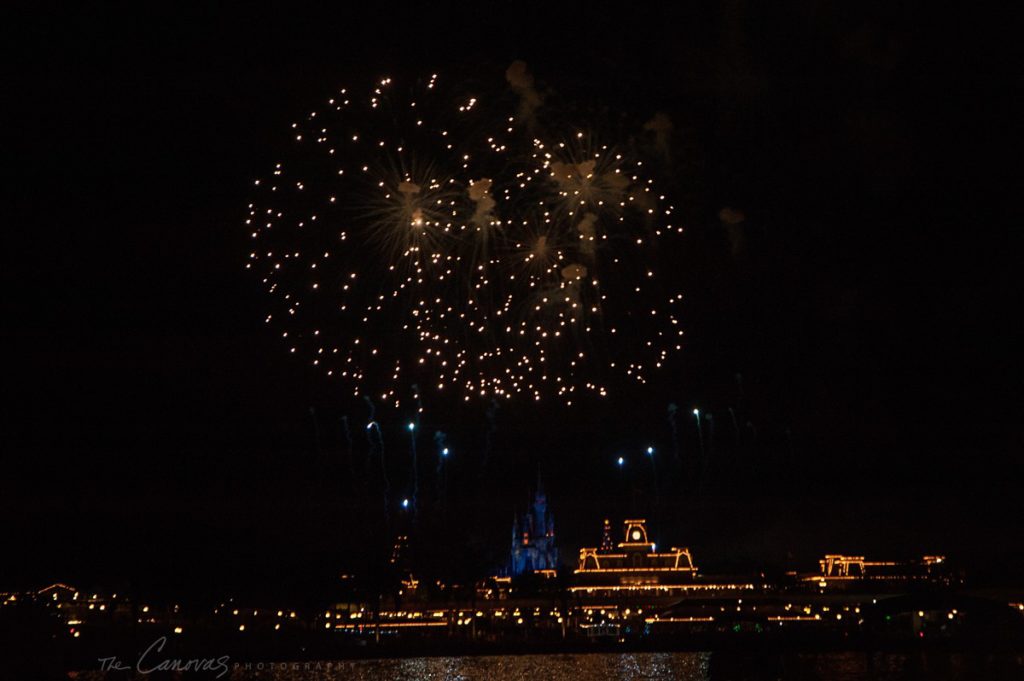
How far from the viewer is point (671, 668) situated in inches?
1591

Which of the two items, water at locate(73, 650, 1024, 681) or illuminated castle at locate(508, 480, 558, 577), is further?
illuminated castle at locate(508, 480, 558, 577)

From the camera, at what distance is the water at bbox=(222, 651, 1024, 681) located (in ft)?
115

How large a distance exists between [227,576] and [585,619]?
109 feet

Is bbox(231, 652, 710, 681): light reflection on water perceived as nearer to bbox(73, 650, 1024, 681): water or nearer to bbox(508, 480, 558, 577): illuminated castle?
bbox(73, 650, 1024, 681): water

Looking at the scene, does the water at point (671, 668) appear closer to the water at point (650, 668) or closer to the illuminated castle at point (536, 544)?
the water at point (650, 668)

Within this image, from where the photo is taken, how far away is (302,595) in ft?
215

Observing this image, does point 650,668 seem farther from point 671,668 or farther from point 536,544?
point 536,544

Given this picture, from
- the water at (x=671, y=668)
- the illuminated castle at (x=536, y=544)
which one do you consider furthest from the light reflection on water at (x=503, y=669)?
the illuminated castle at (x=536, y=544)

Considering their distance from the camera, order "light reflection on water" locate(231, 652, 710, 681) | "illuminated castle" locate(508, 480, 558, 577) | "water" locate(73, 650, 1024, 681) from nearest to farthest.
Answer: "water" locate(73, 650, 1024, 681) → "light reflection on water" locate(231, 652, 710, 681) → "illuminated castle" locate(508, 480, 558, 577)

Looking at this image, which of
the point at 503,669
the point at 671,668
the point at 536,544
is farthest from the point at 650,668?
the point at 536,544

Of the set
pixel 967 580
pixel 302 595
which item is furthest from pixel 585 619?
pixel 967 580

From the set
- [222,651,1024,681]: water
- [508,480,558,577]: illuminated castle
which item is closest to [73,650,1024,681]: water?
[222,651,1024,681]: water

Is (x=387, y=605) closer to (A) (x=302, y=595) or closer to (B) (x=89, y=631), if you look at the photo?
(A) (x=302, y=595)

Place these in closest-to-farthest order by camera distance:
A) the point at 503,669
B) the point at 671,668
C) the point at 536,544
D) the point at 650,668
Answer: the point at 671,668
the point at 650,668
the point at 503,669
the point at 536,544
